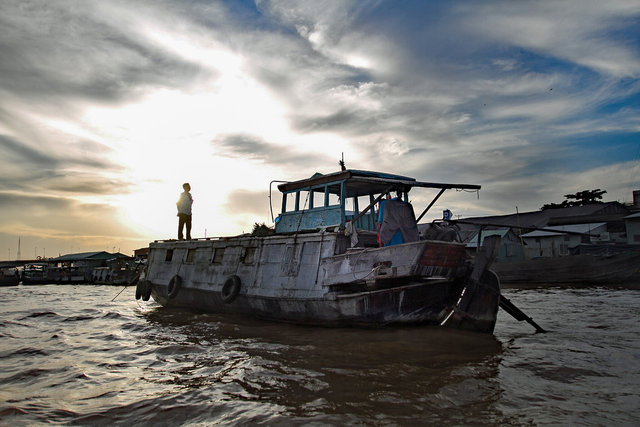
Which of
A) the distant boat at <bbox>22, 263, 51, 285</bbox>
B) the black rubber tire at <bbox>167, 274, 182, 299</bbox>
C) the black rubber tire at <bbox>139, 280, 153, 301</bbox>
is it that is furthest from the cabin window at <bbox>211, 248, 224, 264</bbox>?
the distant boat at <bbox>22, 263, 51, 285</bbox>

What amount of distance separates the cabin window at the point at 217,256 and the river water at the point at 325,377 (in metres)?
3.33

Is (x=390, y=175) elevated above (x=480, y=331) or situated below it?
above

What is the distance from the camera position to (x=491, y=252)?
7852 mm

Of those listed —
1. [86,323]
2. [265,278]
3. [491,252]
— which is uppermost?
[491,252]

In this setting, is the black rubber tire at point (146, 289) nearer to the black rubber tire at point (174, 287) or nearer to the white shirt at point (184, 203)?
the black rubber tire at point (174, 287)

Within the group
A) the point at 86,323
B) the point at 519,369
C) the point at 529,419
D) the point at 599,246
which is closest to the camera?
the point at 529,419

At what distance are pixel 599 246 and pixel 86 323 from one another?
28.4 metres

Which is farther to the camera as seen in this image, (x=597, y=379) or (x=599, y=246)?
(x=599, y=246)

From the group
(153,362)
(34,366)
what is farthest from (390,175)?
(34,366)

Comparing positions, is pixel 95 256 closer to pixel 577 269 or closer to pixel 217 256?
pixel 217 256

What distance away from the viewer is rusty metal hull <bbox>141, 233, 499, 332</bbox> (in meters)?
7.38

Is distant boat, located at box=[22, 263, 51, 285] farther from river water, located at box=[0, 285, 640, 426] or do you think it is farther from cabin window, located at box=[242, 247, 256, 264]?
cabin window, located at box=[242, 247, 256, 264]

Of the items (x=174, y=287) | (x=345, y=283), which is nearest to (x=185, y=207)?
(x=174, y=287)

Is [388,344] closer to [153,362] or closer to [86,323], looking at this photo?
[153,362]
